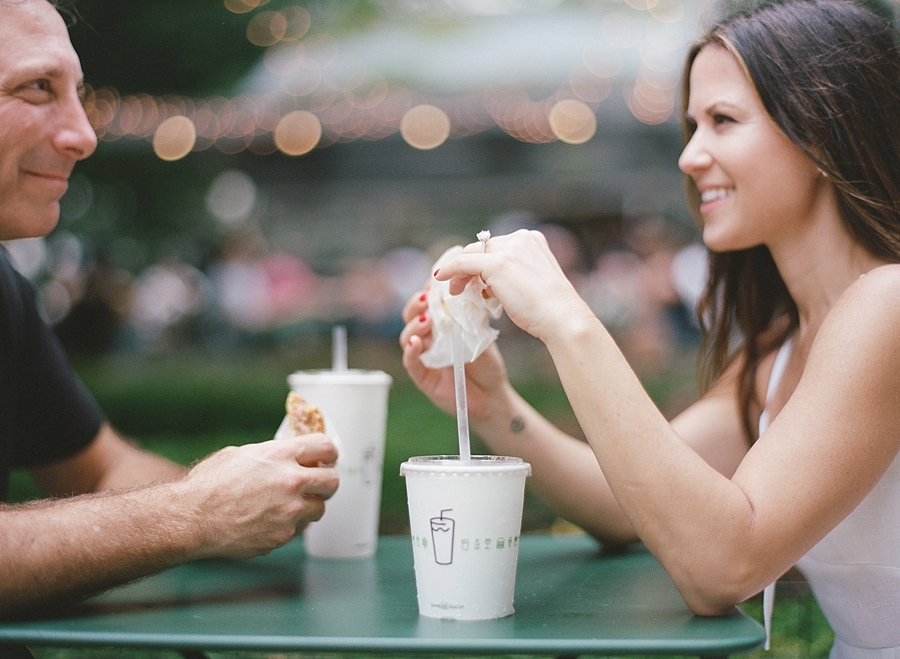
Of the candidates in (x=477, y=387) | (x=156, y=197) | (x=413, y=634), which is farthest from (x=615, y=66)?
(x=413, y=634)

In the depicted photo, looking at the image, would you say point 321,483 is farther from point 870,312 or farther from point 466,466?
point 870,312

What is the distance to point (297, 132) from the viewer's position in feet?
40.1

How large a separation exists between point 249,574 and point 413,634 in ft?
1.84

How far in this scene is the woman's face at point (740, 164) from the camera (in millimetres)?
1715

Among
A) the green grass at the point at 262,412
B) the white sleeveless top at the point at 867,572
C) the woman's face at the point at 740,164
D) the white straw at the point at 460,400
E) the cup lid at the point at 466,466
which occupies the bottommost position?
the green grass at the point at 262,412

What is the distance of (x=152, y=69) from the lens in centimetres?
587

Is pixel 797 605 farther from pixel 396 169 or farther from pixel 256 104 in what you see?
pixel 396 169

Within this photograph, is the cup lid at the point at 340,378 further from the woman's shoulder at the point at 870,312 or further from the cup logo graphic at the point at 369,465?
the woman's shoulder at the point at 870,312

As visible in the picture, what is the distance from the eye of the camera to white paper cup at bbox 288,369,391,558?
1.79 m

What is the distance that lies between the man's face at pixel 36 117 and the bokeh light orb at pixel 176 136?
8455mm

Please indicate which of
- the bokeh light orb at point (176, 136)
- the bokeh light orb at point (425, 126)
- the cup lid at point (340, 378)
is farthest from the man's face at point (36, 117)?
the bokeh light orb at point (425, 126)

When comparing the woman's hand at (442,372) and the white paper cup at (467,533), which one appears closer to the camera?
the white paper cup at (467,533)

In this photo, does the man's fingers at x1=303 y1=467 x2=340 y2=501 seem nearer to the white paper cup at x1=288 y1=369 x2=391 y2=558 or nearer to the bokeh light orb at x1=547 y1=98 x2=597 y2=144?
the white paper cup at x1=288 y1=369 x2=391 y2=558

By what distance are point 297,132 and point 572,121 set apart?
398 cm
